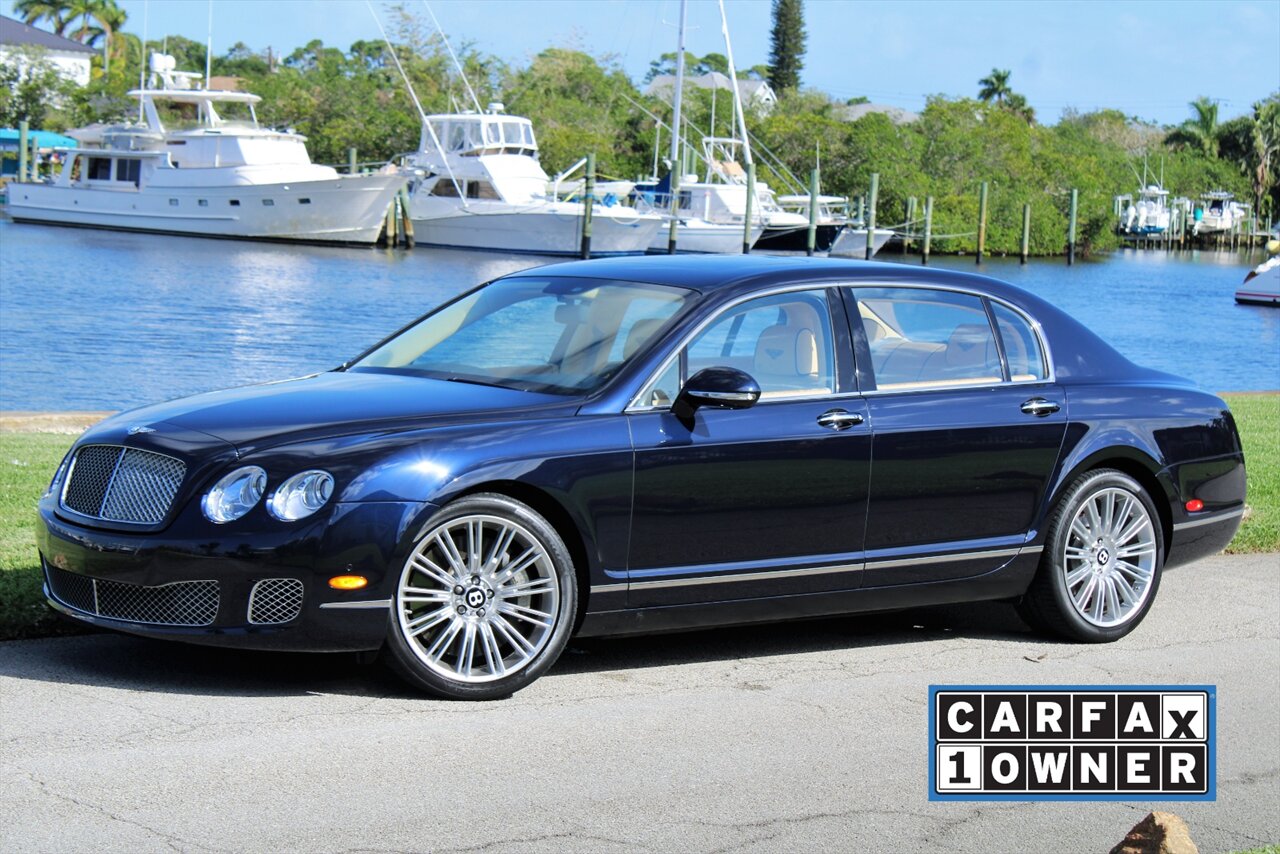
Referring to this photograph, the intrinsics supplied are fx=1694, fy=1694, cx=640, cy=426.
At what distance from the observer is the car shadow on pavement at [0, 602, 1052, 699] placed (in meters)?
6.04

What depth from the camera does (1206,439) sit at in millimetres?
7855

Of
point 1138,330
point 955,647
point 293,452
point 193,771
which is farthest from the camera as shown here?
point 1138,330

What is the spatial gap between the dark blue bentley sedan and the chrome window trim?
11mm

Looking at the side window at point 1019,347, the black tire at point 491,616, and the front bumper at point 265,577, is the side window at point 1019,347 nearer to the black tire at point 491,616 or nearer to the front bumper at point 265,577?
the black tire at point 491,616

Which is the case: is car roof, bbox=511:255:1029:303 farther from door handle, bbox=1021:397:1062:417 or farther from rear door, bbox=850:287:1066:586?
door handle, bbox=1021:397:1062:417

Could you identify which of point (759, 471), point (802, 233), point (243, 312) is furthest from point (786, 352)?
point (802, 233)

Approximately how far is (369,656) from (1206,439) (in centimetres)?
412

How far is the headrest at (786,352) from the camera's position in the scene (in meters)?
6.81

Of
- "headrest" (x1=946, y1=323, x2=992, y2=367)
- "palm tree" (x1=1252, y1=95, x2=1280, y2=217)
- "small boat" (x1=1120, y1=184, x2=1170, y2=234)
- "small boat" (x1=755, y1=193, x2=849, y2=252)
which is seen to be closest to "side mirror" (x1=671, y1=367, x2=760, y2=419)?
"headrest" (x1=946, y1=323, x2=992, y2=367)

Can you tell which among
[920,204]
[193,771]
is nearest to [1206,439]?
[193,771]

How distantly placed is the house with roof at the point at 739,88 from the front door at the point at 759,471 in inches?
4111

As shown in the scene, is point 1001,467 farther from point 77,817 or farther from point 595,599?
point 77,817

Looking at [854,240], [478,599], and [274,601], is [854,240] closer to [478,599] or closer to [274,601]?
[478,599]

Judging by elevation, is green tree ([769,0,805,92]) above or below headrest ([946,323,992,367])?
above
